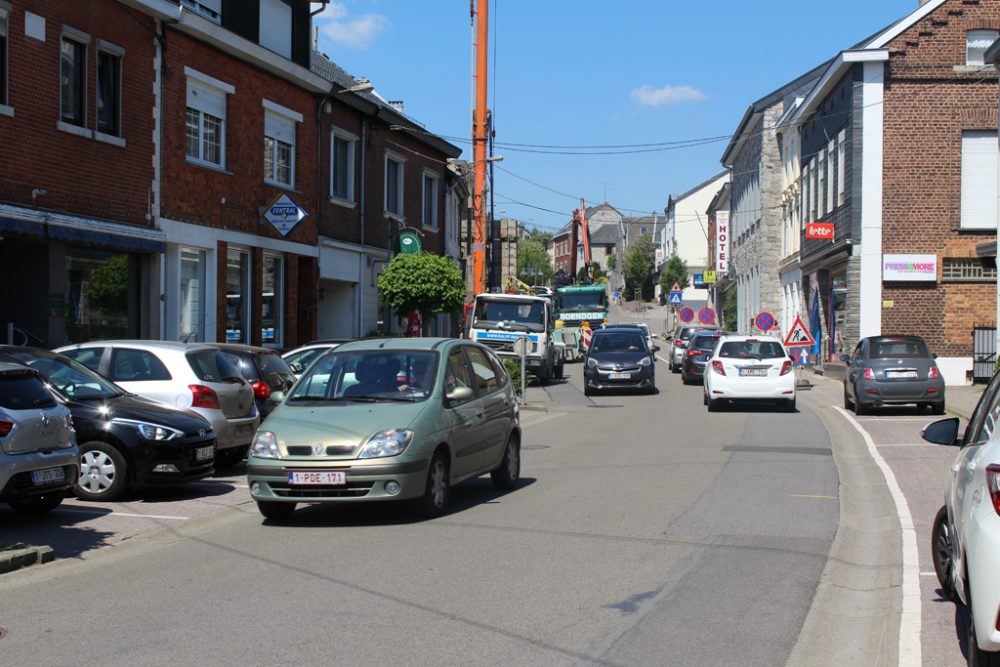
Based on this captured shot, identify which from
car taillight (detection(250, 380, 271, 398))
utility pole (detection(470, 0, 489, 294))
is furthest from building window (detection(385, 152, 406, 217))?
car taillight (detection(250, 380, 271, 398))

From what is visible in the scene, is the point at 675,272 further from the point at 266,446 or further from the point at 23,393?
the point at 23,393

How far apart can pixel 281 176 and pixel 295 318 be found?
338 centimetres

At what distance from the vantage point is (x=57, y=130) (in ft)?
58.1

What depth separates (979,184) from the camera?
33.7 m

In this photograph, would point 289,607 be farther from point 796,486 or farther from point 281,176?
point 281,176

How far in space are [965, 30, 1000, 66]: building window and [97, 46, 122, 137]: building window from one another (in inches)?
1018

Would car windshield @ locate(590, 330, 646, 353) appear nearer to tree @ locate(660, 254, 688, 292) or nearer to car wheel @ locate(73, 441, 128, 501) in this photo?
car wheel @ locate(73, 441, 128, 501)

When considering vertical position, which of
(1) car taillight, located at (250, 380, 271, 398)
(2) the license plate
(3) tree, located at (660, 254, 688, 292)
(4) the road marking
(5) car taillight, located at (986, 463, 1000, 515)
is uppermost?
(3) tree, located at (660, 254, 688, 292)

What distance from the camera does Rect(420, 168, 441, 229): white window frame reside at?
116 feet

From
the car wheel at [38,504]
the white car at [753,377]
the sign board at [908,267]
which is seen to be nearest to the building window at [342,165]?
the white car at [753,377]

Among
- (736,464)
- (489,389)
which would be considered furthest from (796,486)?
(489,389)

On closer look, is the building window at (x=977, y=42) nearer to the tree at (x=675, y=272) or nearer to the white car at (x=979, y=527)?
the white car at (x=979, y=527)

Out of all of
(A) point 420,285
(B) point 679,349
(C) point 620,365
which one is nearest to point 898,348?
(C) point 620,365

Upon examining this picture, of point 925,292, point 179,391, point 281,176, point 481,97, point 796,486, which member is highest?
point 481,97
